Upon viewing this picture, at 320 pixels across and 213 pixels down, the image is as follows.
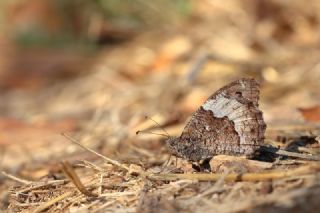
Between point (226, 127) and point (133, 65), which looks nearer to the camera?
point (226, 127)

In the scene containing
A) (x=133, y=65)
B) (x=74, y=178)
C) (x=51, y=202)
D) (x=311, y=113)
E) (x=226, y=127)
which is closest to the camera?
(x=74, y=178)

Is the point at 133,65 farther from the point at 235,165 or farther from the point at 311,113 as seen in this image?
the point at 235,165

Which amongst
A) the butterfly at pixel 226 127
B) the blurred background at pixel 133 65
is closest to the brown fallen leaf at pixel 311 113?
the blurred background at pixel 133 65

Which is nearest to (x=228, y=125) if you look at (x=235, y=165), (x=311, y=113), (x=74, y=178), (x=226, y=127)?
(x=226, y=127)

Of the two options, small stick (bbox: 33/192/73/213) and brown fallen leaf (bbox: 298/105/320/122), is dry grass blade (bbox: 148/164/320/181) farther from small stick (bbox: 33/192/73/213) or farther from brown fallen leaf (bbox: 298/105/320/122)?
brown fallen leaf (bbox: 298/105/320/122)

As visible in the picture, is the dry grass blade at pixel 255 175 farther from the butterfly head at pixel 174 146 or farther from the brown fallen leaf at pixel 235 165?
the butterfly head at pixel 174 146

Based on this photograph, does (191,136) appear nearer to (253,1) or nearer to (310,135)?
(310,135)

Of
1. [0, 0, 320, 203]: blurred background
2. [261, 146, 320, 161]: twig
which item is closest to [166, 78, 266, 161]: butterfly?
[261, 146, 320, 161]: twig
